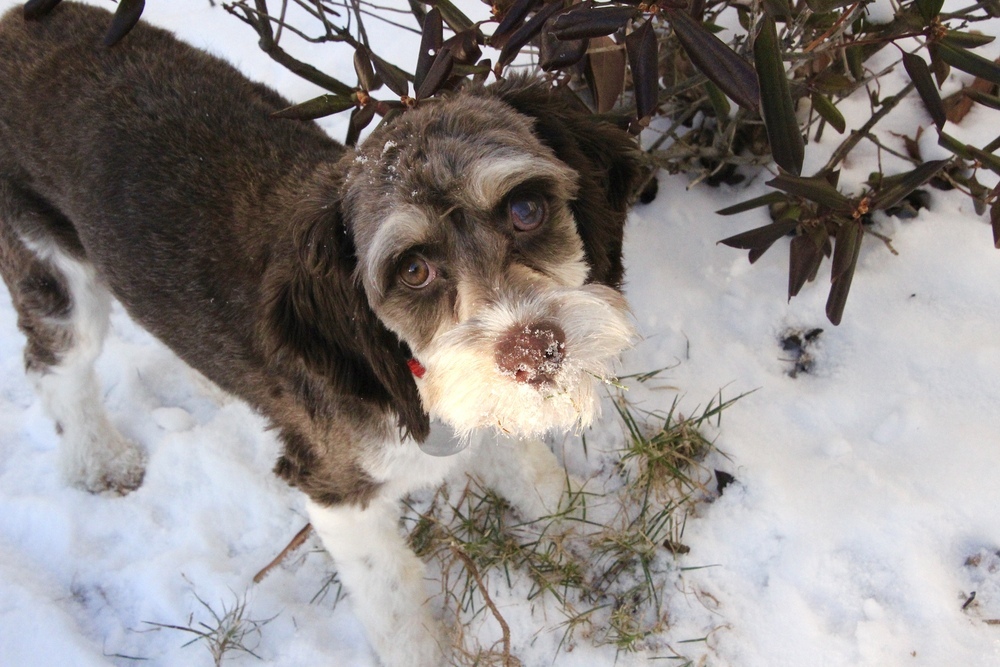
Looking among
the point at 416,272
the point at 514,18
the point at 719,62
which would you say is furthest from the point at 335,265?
the point at 719,62

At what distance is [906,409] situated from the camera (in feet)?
10.5

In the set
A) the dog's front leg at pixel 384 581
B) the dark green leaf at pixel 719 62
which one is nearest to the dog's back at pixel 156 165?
the dog's front leg at pixel 384 581

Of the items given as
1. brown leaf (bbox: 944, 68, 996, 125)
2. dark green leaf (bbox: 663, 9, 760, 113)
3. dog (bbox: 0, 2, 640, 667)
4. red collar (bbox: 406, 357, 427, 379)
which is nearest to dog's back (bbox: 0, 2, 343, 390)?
dog (bbox: 0, 2, 640, 667)

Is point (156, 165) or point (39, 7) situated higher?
point (39, 7)

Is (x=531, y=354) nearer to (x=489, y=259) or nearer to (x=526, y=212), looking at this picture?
(x=489, y=259)

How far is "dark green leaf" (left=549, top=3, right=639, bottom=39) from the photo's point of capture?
181cm

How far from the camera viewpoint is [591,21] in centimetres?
182

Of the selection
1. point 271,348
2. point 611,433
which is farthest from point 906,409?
point 271,348

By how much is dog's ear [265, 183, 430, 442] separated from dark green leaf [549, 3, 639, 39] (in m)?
0.91

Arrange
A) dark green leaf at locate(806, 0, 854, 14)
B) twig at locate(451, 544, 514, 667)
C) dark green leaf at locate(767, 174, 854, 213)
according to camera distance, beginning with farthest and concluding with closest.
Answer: twig at locate(451, 544, 514, 667)
dark green leaf at locate(767, 174, 854, 213)
dark green leaf at locate(806, 0, 854, 14)

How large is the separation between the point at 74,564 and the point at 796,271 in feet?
11.5

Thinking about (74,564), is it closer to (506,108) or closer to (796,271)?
(506,108)

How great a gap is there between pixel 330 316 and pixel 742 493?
6.42ft

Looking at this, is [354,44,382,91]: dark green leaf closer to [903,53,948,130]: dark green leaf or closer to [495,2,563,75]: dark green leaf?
[495,2,563,75]: dark green leaf
